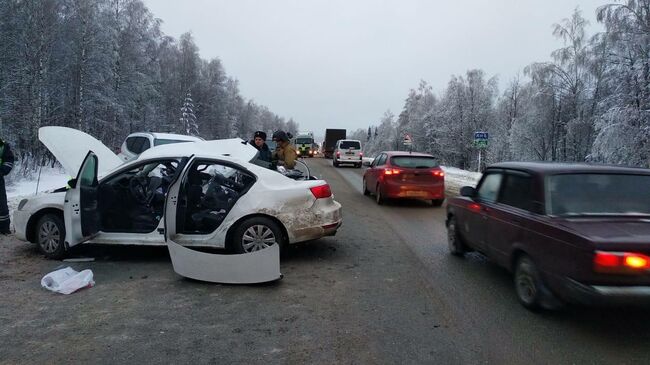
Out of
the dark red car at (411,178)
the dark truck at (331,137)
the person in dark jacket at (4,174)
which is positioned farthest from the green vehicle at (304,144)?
the person in dark jacket at (4,174)

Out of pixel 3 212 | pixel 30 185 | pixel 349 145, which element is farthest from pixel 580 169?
pixel 349 145

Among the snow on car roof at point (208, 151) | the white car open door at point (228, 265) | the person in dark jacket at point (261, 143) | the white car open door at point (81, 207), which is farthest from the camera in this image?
the person in dark jacket at point (261, 143)

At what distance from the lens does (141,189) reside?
686 cm

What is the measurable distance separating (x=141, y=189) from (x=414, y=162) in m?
7.58

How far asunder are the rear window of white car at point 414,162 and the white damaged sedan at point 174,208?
233 inches

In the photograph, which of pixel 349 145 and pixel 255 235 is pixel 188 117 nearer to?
pixel 349 145

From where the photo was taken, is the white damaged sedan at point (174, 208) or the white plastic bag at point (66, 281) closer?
the white plastic bag at point (66, 281)

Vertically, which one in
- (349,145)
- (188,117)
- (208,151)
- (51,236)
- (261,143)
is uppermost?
(188,117)

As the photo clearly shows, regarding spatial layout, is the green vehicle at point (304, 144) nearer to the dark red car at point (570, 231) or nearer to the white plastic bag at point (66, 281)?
the dark red car at point (570, 231)

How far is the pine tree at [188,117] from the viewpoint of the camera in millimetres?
51094

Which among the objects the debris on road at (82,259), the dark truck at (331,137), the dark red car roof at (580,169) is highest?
the dark truck at (331,137)

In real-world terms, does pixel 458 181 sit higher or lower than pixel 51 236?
lower

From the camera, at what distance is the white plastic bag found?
5026 mm

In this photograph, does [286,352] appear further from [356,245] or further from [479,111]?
[479,111]
